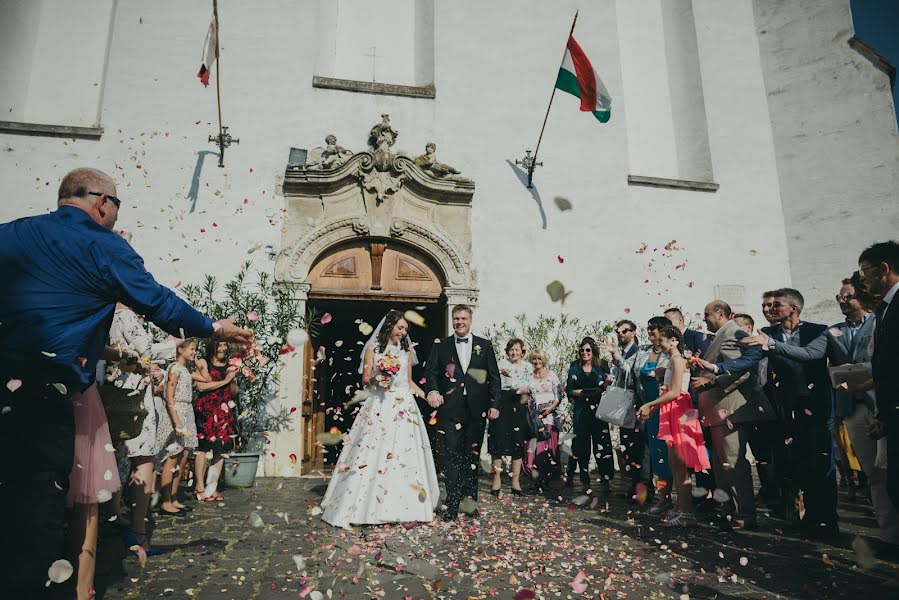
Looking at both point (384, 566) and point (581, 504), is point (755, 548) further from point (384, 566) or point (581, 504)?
point (384, 566)

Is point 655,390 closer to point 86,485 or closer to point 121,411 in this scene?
point 121,411

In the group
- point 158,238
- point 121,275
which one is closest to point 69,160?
point 158,238

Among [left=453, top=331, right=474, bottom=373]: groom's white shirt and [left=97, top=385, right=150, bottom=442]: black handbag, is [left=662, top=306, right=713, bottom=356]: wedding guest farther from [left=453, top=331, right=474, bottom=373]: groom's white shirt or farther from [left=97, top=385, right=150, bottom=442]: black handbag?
[left=97, top=385, right=150, bottom=442]: black handbag

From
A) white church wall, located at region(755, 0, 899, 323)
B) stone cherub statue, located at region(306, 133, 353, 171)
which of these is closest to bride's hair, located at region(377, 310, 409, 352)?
stone cherub statue, located at region(306, 133, 353, 171)

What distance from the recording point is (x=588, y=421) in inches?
281

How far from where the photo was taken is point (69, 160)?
8180mm

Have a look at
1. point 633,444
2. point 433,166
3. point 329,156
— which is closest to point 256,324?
point 329,156

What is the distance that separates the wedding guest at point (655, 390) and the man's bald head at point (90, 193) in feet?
14.7

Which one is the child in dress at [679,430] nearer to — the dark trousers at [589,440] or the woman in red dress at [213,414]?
the dark trousers at [589,440]

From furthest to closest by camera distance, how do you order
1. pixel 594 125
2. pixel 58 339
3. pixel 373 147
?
1. pixel 594 125
2. pixel 373 147
3. pixel 58 339

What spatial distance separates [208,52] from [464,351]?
5844mm

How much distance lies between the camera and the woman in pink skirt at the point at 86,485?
250 cm

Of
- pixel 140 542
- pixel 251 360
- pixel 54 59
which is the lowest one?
pixel 140 542

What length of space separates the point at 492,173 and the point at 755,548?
6838 mm
